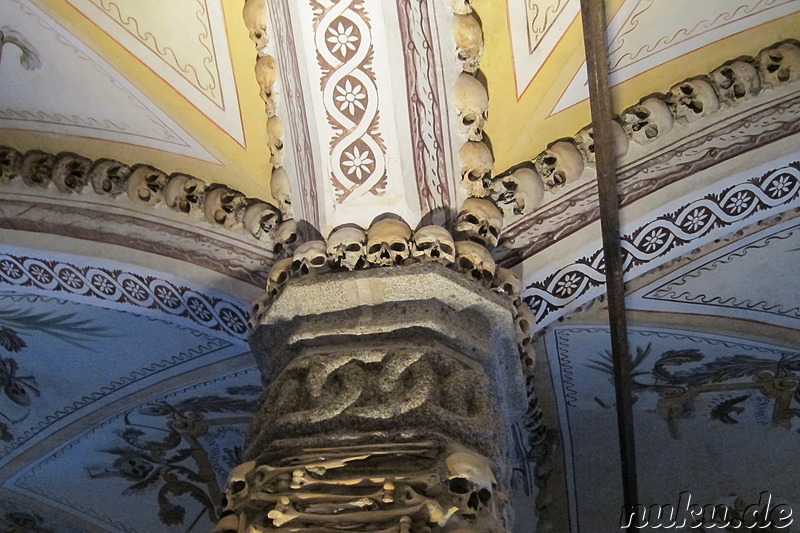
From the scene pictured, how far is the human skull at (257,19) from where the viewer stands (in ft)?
10.6

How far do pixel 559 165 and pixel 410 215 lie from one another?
0.53 metres

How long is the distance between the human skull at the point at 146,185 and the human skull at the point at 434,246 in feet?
3.51

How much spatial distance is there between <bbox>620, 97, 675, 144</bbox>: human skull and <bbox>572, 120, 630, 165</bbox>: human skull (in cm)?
2

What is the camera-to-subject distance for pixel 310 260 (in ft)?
10.3

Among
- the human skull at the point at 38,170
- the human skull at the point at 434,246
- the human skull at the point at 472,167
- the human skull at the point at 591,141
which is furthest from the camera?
the human skull at the point at 38,170

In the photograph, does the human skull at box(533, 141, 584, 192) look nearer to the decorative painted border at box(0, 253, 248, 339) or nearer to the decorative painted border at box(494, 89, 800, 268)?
the decorative painted border at box(494, 89, 800, 268)

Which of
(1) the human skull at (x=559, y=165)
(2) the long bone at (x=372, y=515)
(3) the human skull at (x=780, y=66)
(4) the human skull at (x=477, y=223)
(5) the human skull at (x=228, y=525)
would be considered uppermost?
(3) the human skull at (x=780, y=66)

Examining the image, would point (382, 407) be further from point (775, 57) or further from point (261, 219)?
point (775, 57)

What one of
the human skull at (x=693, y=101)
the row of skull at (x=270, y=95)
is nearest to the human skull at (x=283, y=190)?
the row of skull at (x=270, y=95)

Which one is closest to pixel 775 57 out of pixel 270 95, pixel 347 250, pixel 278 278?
pixel 347 250

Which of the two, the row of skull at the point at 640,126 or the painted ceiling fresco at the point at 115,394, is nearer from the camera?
the row of skull at the point at 640,126

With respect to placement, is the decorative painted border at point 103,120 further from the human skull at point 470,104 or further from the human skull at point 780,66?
the human skull at point 780,66

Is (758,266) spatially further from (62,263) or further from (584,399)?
(62,263)

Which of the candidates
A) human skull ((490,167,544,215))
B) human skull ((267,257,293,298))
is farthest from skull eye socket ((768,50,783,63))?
human skull ((267,257,293,298))
